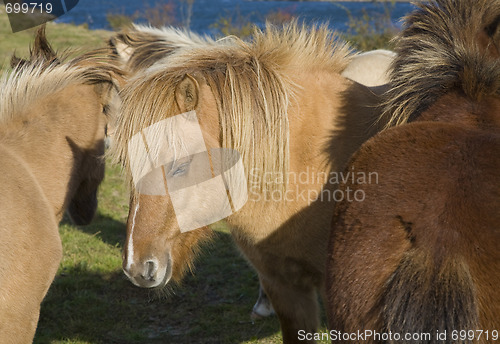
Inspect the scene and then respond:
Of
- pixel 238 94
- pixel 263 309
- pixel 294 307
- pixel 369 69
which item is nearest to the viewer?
pixel 238 94

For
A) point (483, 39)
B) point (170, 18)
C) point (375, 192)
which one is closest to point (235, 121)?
point (375, 192)

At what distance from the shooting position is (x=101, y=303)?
13.9ft

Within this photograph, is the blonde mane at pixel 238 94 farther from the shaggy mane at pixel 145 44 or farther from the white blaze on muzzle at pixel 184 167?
the shaggy mane at pixel 145 44

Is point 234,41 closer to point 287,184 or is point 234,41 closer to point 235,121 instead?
point 235,121

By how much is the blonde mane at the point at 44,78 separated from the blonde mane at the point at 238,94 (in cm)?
89

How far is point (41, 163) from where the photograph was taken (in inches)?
114

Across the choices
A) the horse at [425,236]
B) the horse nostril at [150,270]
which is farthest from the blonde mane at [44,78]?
the horse at [425,236]

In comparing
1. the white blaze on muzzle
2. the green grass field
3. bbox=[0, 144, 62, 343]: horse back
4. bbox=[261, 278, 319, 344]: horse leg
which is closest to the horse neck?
bbox=[0, 144, 62, 343]: horse back

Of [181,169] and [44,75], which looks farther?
[44,75]

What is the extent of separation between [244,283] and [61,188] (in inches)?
84.1

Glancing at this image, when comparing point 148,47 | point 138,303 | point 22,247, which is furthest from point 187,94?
point 148,47

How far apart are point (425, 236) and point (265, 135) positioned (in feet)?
3.50

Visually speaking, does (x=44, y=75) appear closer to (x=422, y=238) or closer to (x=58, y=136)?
(x=58, y=136)

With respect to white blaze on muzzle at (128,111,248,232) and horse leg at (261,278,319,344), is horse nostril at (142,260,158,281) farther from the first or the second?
Answer: horse leg at (261,278,319,344)
